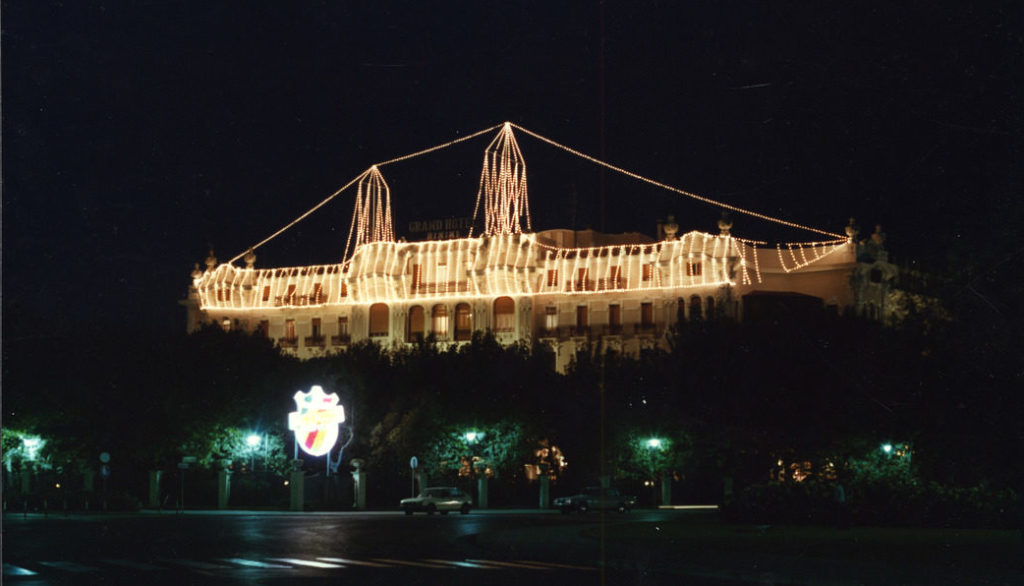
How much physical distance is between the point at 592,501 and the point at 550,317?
37.5m

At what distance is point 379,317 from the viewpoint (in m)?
96.9

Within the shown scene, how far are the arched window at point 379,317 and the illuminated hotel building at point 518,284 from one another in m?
0.10

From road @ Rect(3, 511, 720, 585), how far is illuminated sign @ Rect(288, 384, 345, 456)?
22542 mm

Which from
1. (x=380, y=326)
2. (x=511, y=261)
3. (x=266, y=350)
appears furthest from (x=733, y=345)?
(x=380, y=326)

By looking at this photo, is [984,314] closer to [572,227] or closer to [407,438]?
[407,438]

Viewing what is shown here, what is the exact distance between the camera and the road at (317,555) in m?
19.1

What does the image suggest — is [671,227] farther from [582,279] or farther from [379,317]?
[379,317]

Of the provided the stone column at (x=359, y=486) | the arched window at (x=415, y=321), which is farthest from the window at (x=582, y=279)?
the stone column at (x=359, y=486)

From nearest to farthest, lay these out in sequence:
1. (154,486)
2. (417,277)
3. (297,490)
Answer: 1. (297,490)
2. (154,486)
3. (417,277)

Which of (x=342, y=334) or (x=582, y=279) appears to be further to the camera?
(x=342, y=334)

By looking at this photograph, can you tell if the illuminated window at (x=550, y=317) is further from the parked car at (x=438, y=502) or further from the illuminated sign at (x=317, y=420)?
the parked car at (x=438, y=502)

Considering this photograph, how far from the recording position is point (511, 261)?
87.3 metres

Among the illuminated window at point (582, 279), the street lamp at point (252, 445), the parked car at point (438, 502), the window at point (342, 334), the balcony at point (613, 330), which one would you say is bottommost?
the parked car at point (438, 502)

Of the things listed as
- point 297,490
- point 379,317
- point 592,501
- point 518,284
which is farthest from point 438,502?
point 379,317
